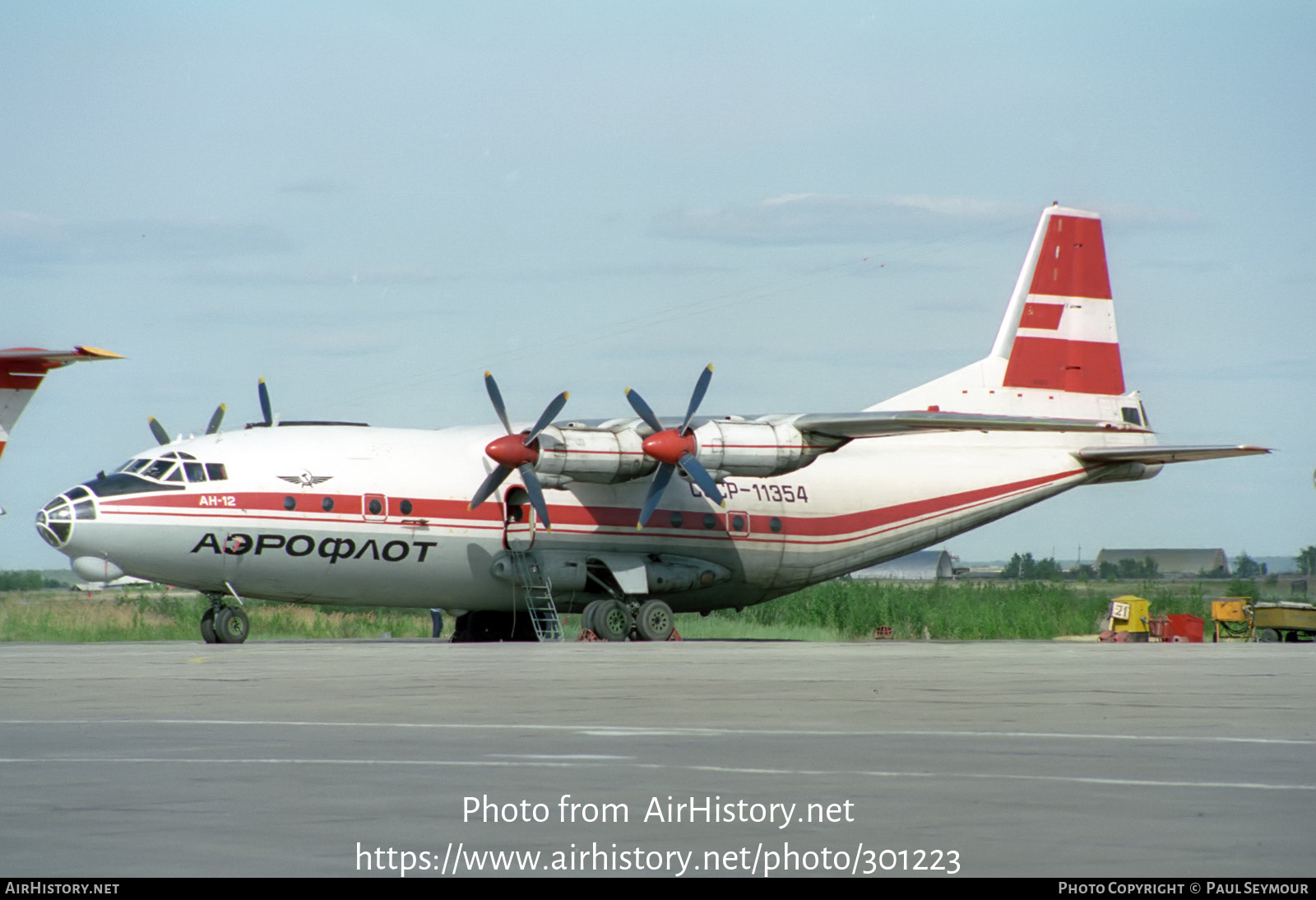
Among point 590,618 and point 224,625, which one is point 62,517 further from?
point 590,618

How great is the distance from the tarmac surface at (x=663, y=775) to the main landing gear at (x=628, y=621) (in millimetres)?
14775

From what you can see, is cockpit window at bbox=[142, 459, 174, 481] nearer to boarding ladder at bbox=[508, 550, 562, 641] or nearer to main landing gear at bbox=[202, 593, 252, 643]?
main landing gear at bbox=[202, 593, 252, 643]

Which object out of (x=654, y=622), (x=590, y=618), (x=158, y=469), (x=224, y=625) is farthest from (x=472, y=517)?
(x=158, y=469)

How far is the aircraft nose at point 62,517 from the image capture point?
27750mm

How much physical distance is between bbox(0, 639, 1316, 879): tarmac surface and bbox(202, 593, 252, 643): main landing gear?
1103 cm

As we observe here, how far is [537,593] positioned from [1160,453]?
1472cm

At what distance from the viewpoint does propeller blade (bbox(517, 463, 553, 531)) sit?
3108cm

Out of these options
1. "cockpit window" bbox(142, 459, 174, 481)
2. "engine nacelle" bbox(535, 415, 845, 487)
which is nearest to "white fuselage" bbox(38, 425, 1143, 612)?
"cockpit window" bbox(142, 459, 174, 481)

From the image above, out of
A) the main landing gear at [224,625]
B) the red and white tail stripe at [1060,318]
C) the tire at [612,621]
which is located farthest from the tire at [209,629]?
the red and white tail stripe at [1060,318]

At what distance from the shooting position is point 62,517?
27.8 meters

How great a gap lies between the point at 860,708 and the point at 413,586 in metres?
19.2

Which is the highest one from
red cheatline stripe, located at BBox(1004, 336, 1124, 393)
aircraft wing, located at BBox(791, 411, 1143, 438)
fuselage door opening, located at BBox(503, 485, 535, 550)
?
red cheatline stripe, located at BBox(1004, 336, 1124, 393)

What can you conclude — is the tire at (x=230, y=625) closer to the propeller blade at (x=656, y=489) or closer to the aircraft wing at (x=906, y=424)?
the propeller blade at (x=656, y=489)

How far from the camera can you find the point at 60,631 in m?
37.1
